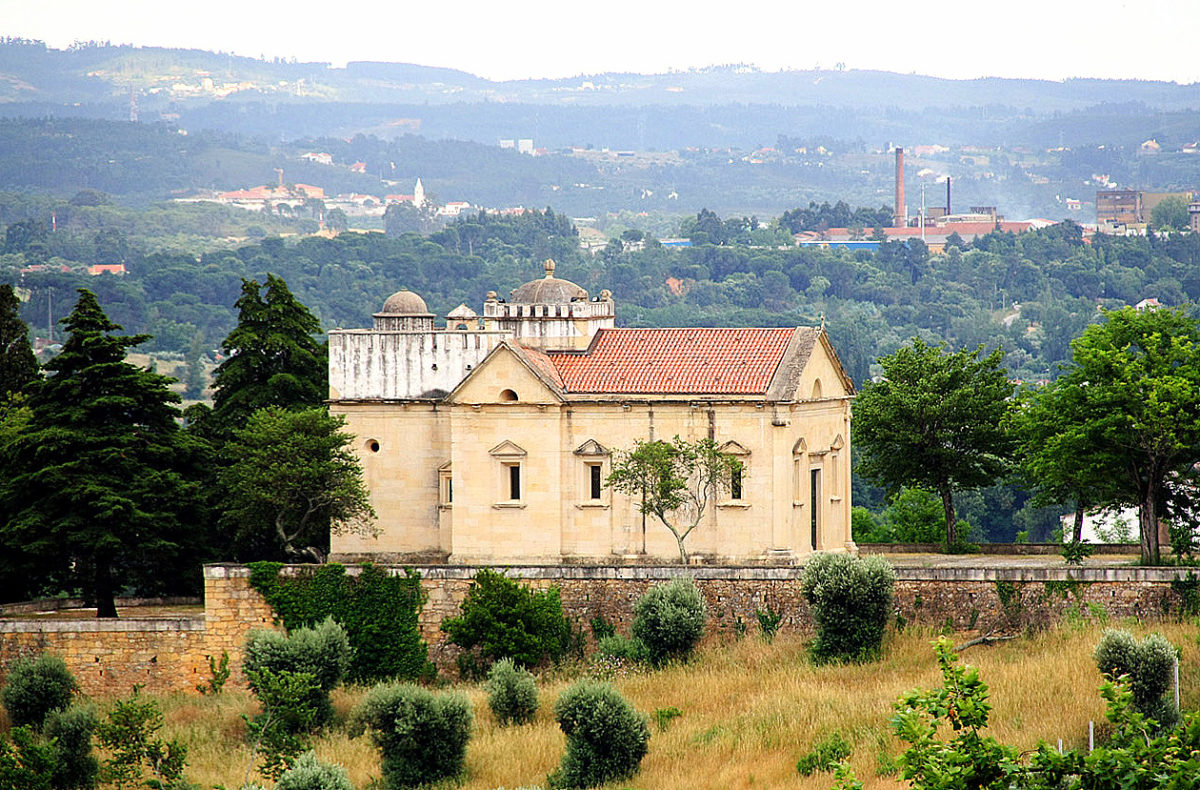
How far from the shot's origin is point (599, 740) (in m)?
37.2

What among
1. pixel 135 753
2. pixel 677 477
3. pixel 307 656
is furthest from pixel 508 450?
pixel 135 753

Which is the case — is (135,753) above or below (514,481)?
below

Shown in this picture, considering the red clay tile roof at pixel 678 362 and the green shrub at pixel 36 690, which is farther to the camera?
the red clay tile roof at pixel 678 362

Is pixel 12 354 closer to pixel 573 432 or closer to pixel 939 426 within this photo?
pixel 573 432

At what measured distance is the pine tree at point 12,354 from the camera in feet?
183

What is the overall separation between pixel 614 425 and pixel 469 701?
9.91 meters

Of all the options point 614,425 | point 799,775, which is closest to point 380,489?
point 614,425

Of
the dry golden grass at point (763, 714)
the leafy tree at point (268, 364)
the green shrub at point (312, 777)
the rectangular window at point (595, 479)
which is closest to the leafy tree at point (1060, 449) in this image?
the dry golden grass at point (763, 714)

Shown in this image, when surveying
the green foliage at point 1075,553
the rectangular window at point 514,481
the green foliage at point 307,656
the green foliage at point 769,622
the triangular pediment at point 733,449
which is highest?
the triangular pediment at point 733,449

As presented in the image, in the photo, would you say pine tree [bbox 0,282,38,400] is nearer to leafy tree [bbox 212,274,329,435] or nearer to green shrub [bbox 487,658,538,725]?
leafy tree [bbox 212,274,329,435]

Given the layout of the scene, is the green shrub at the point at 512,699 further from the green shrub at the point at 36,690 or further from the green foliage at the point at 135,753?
the green shrub at the point at 36,690

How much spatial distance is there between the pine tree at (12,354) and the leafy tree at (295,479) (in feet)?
33.0

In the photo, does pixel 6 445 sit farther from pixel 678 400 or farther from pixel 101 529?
pixel 678 400

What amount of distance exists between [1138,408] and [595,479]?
520 inches
